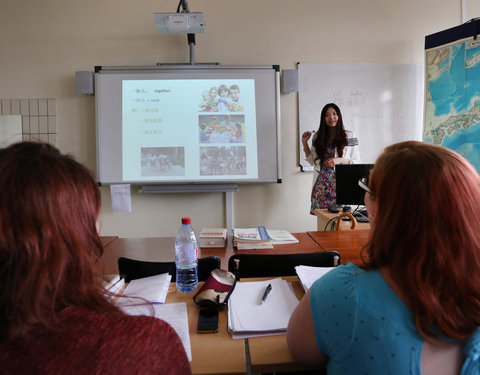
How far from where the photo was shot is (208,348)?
2.81 feet

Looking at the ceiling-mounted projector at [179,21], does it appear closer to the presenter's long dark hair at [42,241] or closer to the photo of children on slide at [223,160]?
the photo of children on slide at [223,160]

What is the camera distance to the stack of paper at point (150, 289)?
3.55 feet

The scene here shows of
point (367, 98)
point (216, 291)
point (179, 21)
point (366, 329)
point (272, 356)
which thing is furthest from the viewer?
point (367, 98)

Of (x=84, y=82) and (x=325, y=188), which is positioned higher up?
(x=84, y=82)

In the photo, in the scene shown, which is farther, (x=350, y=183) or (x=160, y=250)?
(x=350, y=183)

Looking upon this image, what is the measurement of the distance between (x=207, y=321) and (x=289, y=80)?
9.28ft

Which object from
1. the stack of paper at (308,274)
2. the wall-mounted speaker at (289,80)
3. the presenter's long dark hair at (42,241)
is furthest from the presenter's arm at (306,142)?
the presenter's long dark hair at (42,241)

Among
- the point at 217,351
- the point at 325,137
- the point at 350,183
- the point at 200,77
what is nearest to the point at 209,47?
the point at 200,77

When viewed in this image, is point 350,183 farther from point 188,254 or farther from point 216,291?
point 216,291

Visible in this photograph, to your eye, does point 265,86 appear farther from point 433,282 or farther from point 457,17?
point 433,282

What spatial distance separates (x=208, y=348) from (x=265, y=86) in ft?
9.34

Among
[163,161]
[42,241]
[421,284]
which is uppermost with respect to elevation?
[163,161]

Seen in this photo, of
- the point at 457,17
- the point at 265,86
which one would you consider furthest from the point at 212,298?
the point at 457,17

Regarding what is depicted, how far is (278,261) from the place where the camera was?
4.44ft
